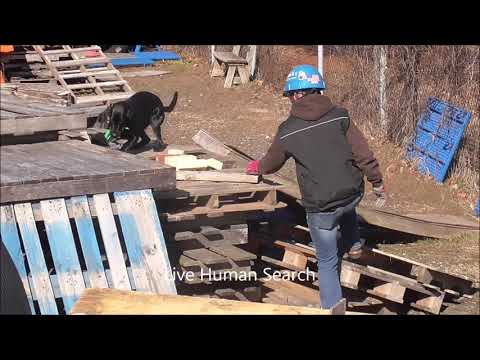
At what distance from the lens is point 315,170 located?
17.0 ft

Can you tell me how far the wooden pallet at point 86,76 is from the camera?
32.1 ft

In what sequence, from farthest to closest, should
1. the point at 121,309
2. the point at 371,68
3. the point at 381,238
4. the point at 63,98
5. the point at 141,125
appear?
1. the point at 371,68
2. the point at 141,125
3. the point at 381,238
4. the point at 63,98
5. the point at 121,309

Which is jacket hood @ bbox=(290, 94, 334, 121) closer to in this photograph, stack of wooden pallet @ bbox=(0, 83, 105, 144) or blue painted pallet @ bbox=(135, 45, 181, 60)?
stack of wooden pallet @ bbox=(0, 83, 105, 144)

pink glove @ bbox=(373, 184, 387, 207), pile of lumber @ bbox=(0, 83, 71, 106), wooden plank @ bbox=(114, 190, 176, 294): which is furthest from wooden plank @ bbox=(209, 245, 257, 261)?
pile of lumber @ bbox=(0, 83, 71, 106)

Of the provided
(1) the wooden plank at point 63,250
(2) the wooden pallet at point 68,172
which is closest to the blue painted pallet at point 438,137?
(2) the wooden pallet at point 68,172

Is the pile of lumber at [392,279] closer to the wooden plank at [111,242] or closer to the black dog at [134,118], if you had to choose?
the wooden plank at [111,242]

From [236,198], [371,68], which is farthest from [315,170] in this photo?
[371,68]

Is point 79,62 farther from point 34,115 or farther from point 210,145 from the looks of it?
point 34,115

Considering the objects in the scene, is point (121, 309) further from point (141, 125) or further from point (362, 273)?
point (141, 125)

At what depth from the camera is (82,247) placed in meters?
5.03

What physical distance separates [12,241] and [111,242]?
2.08 ft

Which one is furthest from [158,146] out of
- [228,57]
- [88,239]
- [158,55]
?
[158,55]

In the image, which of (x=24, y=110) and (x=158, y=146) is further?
(x=158, y=146)

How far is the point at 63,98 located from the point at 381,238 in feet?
10.5
